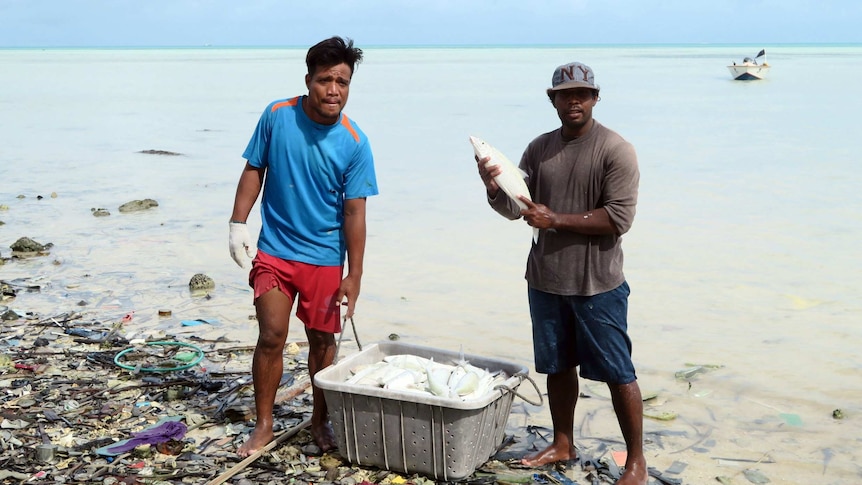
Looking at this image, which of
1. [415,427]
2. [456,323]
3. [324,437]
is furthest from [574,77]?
[456,323]

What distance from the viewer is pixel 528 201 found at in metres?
4.25

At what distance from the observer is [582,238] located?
434 centimetres

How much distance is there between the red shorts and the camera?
187 inches

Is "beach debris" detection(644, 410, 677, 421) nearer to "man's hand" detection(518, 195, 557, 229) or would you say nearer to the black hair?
"man's hand" detection(518, 195, 557, 229)

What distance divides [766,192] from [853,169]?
3111 mm

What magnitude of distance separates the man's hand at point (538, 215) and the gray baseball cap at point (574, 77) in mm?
563

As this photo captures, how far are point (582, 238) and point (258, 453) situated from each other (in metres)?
2.08

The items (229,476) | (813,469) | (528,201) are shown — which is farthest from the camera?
(813,469)

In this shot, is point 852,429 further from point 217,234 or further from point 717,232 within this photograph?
point 217,234

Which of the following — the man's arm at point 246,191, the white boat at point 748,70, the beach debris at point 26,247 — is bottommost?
the beach debris at point 26,247

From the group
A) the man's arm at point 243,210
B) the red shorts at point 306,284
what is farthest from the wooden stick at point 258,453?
the man's arm at point 243,210

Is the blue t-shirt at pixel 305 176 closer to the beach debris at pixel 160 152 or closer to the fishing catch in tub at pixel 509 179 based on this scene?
the fishing catch in tub at pixel 509 179

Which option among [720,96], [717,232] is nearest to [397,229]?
[717,232]

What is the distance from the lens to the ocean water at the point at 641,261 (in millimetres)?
6078
